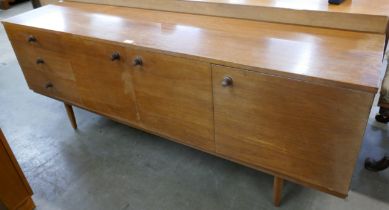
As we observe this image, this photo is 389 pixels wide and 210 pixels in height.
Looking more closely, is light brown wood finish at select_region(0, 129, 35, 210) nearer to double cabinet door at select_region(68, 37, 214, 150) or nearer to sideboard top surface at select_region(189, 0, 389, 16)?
double cabinet door at select_region(68, 37, 214, 150)

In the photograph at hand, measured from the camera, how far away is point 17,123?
1943 mm

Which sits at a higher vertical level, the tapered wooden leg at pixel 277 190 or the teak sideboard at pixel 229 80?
the teak sideboard at pixel 229 80

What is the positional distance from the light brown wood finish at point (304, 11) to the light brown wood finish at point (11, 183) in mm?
928

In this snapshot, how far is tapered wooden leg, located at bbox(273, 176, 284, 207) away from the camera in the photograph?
3.96ft

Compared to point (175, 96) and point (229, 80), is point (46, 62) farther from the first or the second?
point (229, 80)

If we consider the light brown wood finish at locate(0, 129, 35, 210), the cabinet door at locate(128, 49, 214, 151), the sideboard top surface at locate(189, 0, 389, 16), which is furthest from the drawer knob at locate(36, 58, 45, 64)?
the sideboard top surface at locate(189, 0, 389, 16)

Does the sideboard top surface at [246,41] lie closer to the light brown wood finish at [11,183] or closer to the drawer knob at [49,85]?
the drawer knob at [49,85]

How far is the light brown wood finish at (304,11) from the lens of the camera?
3.52 ft

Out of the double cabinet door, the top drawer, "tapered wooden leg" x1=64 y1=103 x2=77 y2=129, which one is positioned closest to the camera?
the double cabinet door

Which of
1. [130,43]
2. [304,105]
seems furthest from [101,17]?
[304,105]

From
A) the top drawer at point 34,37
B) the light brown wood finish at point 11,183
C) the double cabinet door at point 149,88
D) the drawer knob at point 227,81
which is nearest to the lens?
the drawer knob at point 227,81

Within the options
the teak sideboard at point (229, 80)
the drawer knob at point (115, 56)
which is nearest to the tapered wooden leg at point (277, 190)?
the teak sideboard at point (229, 80)

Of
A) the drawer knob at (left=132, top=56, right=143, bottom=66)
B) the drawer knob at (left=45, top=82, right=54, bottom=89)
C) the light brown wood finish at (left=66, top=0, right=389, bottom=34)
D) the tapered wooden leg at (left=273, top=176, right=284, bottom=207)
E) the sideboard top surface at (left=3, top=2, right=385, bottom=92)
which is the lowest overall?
the tapered wooden leg at (left=273, top=176, right=284, bottom=207)

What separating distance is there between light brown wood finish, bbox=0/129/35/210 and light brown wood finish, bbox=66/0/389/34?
0.93 metres
